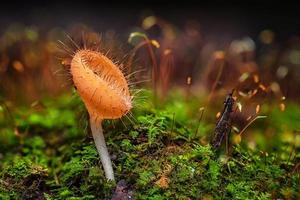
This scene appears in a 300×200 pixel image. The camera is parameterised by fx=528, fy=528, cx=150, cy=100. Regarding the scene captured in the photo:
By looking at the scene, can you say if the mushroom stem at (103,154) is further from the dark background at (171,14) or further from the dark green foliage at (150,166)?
the dark background at (171,14)

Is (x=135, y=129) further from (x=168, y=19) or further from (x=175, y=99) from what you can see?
(x=168, y=19)

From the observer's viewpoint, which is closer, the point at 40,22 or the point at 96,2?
the point at 40,22

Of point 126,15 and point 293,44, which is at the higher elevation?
point 126,15

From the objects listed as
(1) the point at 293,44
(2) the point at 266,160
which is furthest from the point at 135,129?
(1) the point at 293,44

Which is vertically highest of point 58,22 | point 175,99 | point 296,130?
point 58,22

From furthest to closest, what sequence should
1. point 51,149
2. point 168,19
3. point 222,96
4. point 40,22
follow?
point 168,19 < point 40,22 < point 222,96 < point 51,149

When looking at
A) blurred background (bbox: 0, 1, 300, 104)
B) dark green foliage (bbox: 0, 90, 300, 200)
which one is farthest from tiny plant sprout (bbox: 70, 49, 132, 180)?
blurred background (bbox: 0, 1, 300, 104)

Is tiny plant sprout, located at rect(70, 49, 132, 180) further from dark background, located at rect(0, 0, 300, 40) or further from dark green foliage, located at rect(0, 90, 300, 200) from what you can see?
dark background, located at rect(0, 0, 300, 40)

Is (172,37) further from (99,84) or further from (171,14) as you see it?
(171,14)
